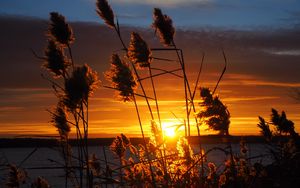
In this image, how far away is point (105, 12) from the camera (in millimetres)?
5516

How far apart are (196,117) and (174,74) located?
561 mm

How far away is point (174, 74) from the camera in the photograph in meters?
5.02

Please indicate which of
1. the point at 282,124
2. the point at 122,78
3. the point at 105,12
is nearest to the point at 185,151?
the point at 122,78

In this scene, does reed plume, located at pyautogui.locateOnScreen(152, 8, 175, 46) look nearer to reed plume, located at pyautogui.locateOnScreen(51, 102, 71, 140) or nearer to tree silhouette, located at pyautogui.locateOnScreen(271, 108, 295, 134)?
reed plume, located at pyautogui.locateOnScreen(51, 102, 71, 140)

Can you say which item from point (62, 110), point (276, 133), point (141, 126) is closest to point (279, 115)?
point (276, 133)

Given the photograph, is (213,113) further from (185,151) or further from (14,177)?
(14,177)

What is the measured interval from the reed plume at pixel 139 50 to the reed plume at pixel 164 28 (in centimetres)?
20

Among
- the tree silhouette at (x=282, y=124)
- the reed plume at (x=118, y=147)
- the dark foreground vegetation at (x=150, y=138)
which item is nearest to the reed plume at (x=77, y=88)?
the dark foreground vegetation at (x=150, y=138)

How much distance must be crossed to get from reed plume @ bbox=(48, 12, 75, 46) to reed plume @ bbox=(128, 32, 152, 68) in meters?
0.65

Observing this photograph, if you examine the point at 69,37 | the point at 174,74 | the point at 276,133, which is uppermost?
the point at 69,37

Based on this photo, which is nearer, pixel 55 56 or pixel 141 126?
pixel 55 56

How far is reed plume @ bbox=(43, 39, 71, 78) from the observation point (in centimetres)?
498

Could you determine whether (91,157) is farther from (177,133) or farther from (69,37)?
(69,37)

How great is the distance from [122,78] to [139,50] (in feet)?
1.13
